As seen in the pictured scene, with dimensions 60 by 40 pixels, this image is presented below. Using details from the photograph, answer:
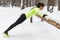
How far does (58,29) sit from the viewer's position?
988 cm

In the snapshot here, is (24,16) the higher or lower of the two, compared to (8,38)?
higher

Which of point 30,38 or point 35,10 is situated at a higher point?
point 35,10

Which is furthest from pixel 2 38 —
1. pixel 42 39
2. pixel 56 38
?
pixel 56 38

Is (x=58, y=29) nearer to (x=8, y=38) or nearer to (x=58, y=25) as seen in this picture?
(x=58, y=25)

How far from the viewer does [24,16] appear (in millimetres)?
8156

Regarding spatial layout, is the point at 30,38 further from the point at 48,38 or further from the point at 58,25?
the point at 58,25

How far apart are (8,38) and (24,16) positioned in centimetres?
94

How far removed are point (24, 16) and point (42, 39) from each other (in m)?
1.03

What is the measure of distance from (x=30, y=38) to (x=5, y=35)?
0.88 meters

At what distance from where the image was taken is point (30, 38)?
808cm

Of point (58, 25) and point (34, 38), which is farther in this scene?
point (58, 25)

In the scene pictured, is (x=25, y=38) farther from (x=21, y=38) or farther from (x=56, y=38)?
(x=56, y=38)

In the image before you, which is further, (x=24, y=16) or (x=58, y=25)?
(x=58, y=25)

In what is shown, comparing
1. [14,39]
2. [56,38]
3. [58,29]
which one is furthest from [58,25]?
[14,39]
